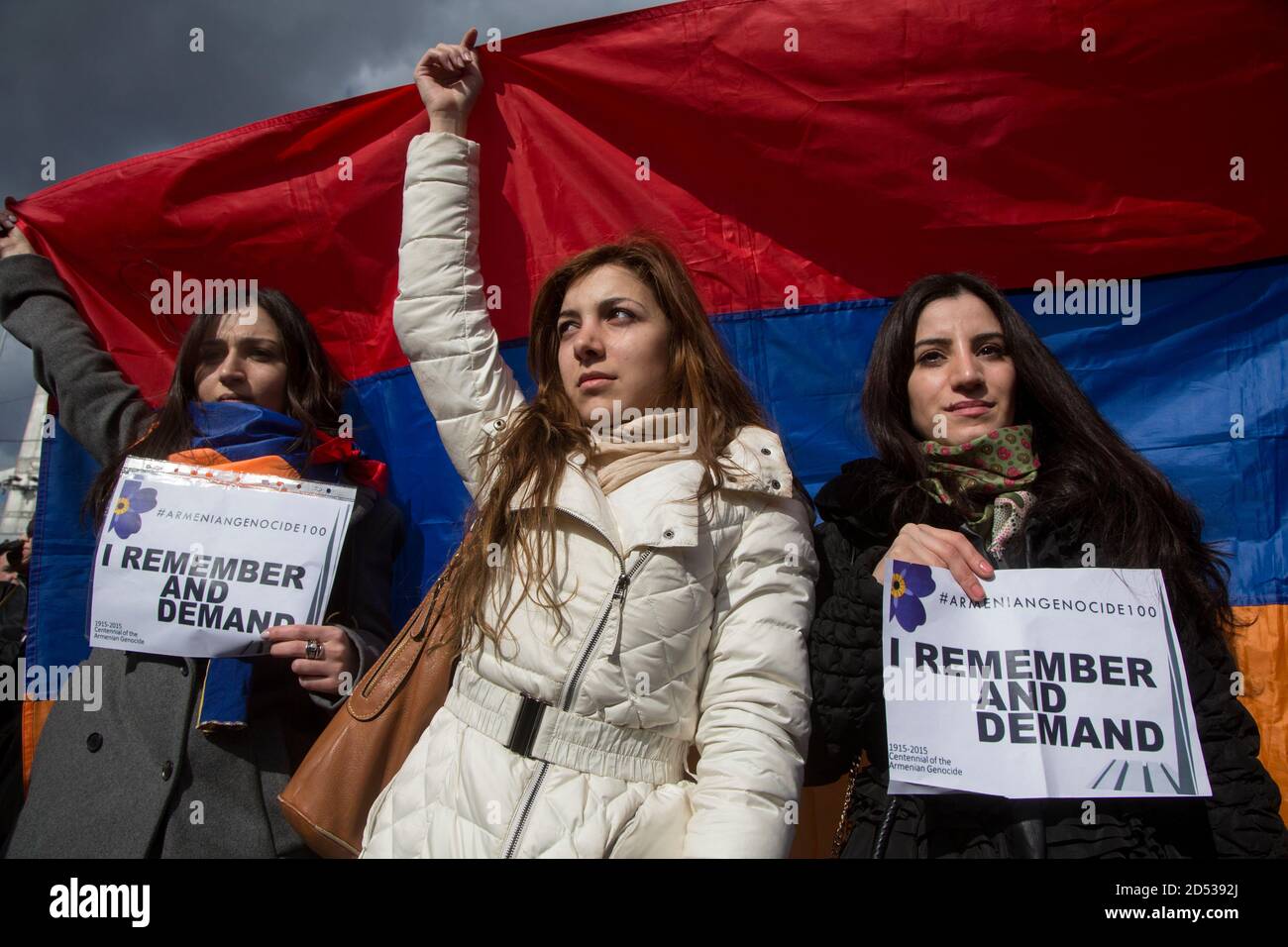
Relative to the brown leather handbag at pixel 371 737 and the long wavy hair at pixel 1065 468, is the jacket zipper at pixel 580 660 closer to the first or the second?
the brown leather handbag at pixel 371 737

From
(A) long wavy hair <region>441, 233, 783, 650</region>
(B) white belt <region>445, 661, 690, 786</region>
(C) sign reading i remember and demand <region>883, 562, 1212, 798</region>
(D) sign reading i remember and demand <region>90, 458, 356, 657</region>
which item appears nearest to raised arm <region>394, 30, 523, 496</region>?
(A) long wavy hair <region>441, 233, 783, 650</region>

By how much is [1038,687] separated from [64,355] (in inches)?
130

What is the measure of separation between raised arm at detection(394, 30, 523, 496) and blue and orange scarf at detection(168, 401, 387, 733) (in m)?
0.40

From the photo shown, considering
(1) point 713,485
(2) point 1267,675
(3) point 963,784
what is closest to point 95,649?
(1) point 713,485

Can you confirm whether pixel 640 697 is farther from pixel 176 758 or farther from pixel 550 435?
pixel 176 758

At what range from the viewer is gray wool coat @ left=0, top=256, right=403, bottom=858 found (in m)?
2.33

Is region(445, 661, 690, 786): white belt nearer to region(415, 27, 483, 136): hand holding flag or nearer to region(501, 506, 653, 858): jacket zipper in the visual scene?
region(501, 506, 653, 858): jacket zipper

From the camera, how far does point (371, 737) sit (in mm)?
2092

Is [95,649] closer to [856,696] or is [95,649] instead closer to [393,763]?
[393,763]

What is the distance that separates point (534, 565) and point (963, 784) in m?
1.04

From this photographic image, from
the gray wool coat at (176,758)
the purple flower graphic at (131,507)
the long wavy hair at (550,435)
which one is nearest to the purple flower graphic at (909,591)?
the long wavy hair at (550,435)

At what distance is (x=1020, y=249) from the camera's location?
2.88 metres

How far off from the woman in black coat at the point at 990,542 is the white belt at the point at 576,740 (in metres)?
0.43

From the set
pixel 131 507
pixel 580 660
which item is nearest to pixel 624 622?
pixel 580 660
